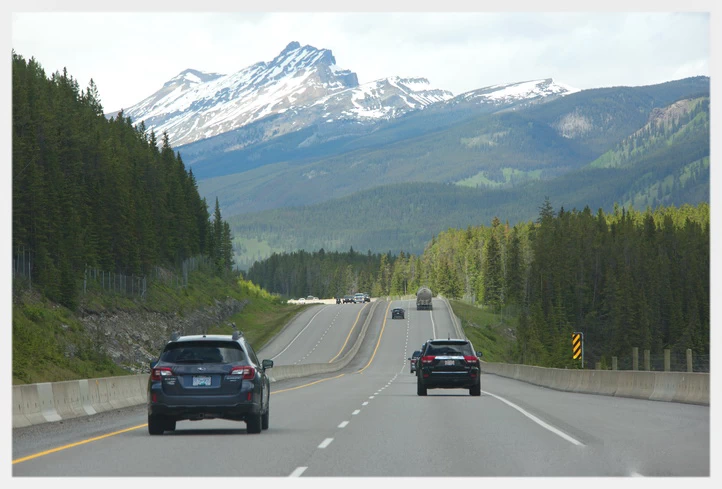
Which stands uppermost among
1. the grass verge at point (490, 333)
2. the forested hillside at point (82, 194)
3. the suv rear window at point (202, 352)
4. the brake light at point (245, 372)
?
the forested hillside at point (82, 194)

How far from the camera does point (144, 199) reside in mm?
115562

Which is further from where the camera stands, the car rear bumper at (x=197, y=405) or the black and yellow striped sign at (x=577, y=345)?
the black and yellow striped sign at (x=577, y=345)

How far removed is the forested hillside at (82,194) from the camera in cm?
8019

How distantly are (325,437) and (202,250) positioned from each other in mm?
132306

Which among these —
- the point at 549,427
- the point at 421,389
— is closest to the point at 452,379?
the point at 421,389

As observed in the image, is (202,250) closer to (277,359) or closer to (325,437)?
(277,359)

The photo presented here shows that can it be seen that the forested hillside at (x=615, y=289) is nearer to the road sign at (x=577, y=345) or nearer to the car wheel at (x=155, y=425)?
the road sign at (x=577, y=345)

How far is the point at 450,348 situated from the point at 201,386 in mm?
17583

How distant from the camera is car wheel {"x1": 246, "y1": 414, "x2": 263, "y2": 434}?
67.8 feet

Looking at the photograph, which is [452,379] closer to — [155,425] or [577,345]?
[155,425]

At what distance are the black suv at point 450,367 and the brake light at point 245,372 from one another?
1630cm

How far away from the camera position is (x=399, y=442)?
18.8 m

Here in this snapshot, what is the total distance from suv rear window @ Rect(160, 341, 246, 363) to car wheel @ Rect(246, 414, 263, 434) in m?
1.06

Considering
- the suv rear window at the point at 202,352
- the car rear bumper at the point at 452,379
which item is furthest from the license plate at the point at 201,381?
the car rear bumper at the point at 452,379
